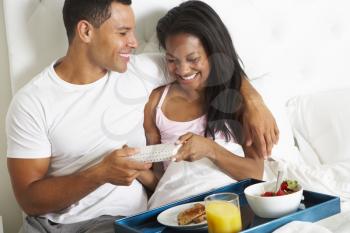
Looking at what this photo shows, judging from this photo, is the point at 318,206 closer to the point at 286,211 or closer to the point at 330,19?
the point at 286,211

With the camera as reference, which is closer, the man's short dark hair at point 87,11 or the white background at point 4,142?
the man's short dark hair at point 87,11

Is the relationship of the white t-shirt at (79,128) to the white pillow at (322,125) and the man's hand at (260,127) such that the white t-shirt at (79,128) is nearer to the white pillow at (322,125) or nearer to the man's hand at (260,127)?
the man's hand at (260,127)

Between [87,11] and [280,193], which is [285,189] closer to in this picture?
[280,193]

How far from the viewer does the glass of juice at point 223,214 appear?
107 centimetres

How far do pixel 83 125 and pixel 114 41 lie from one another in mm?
281

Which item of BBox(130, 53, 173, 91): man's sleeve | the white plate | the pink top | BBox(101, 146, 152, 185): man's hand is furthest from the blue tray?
BBox(130, 53, 173, 91): man's sleeve

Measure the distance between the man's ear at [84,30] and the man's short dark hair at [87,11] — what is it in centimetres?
1

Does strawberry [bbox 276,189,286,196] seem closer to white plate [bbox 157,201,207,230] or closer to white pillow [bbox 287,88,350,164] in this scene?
white plate [bbox 157,201,207,230]

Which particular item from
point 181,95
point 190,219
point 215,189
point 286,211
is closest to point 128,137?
point 181,95

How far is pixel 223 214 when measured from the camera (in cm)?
107

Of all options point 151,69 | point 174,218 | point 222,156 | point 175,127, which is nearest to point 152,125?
point 175,127

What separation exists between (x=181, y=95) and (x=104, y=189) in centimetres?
43

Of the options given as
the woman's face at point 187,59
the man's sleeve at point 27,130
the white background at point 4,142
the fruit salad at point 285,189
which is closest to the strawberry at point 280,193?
the fruit salad at point 285,189

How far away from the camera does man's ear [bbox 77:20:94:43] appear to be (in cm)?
157
